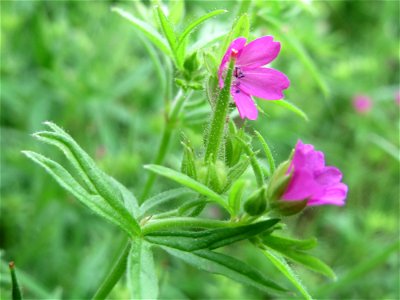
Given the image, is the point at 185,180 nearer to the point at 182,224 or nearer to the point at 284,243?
the point at 182,224

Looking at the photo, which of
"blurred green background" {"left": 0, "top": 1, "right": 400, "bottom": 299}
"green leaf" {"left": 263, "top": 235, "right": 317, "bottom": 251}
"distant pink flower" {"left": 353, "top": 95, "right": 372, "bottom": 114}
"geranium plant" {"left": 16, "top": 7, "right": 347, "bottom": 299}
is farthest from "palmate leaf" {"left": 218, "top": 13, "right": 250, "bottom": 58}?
"distant pink flower" {"left": 353, "top": 95, "right": 372, "bottom": 114}

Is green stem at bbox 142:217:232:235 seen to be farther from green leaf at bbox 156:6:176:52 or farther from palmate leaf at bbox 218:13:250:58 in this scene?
green leaf at bbox 156:6:176:52

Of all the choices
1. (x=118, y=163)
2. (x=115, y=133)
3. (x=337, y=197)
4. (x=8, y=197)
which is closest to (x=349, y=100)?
(x=115, y=133)

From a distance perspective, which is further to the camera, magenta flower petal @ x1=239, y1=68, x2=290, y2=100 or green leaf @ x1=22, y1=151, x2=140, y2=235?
magenta flower petal @ x1=239, y1=68, x2=290, y2=100

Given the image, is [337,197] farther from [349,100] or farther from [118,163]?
[349,100]

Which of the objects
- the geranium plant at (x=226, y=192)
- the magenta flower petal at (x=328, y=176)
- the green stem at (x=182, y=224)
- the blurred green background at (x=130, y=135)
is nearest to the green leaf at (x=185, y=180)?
the geranium plant at (x=226, y=192)

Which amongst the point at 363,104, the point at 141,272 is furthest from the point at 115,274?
the point at 363,104

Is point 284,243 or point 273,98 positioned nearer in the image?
point 284,243

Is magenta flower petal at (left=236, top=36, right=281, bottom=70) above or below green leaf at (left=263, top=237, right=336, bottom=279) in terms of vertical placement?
above
